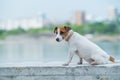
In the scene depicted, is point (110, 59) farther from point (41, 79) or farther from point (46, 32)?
point (46, 32)

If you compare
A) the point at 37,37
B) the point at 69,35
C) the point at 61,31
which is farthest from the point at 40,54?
the point at 37,37

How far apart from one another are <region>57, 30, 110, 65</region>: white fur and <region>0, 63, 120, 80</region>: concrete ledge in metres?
0.22

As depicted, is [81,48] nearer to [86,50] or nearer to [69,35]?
[86,50]

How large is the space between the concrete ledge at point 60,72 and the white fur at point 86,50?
0.73ft

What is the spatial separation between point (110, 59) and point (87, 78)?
0.74 meters

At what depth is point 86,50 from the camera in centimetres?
855

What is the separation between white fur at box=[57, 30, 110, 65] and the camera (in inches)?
334

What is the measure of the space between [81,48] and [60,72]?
2.00 feet

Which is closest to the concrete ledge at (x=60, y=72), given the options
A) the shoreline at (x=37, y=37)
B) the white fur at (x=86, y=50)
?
the white fur at (x=86, y=50)

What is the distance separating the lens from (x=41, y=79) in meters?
8.48

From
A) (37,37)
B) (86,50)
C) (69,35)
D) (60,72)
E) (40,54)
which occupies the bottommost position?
(37,37)

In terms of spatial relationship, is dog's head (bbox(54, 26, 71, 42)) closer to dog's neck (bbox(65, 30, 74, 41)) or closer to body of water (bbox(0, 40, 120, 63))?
dog's neck (bbox(65, 30, 74, 41))

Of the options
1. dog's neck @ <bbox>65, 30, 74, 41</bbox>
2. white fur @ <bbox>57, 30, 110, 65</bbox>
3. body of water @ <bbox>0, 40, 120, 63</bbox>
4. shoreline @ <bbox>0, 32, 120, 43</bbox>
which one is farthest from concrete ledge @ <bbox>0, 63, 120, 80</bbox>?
shoreline @ <bbox>0, 32, 120, 43</bbox>

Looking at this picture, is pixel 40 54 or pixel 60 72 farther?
pixel 40 54
